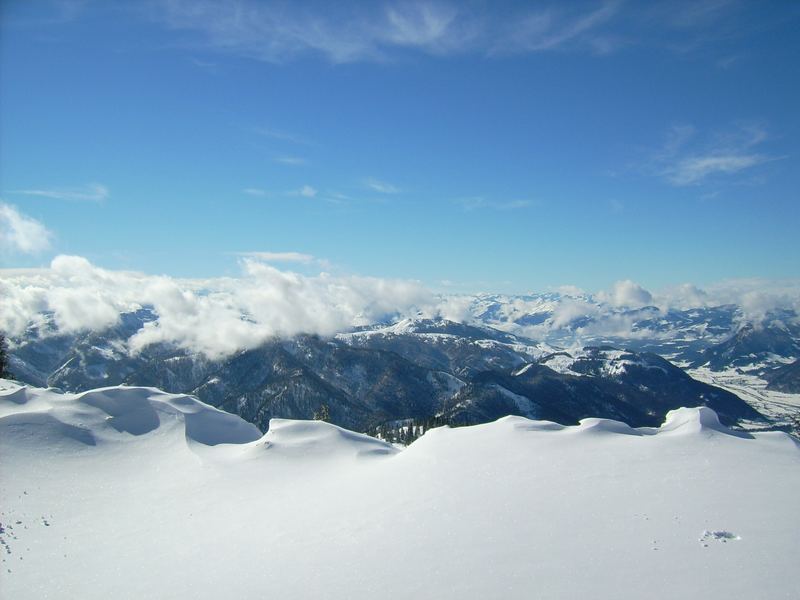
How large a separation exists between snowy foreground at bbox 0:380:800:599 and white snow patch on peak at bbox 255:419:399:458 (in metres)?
0.31

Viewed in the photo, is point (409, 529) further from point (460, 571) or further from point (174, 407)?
point (174, 407)

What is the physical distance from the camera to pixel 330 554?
22.8m

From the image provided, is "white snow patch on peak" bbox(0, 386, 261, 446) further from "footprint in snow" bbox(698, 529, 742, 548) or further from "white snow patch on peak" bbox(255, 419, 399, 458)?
"footprint in snow" bbox(698, 529, 742, 548)

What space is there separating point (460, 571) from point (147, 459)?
2969cm

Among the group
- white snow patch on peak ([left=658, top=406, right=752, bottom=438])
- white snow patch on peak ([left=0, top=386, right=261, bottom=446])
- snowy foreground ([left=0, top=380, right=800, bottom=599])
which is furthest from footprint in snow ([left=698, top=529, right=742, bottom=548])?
white snow patch on peak ([left=0, top=386, right=261, bottom=446])

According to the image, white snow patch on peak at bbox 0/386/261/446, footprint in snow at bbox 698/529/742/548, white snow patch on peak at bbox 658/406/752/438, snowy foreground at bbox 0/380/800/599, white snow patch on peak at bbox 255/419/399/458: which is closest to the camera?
snowy foreground at bbox 0/380/800/599

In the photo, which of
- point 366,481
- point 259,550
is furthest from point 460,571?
point 366,481

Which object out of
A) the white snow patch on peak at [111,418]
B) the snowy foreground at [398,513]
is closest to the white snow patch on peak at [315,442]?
the snowy foreground at [398,513]

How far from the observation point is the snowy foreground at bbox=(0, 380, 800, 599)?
19.3 m

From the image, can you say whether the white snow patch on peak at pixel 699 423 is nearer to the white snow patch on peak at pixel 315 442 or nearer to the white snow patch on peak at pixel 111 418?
the white snow patch on peak at pixel 315 442

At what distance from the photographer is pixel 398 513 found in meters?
26.5

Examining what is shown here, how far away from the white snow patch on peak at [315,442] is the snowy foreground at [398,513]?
1.02ft

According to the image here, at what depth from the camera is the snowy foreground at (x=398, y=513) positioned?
19.3 metres

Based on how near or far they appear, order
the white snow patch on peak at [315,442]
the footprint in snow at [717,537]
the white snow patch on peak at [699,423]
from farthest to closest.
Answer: the white snow patch on peak at [315,442], the white snow patch on peak at [699,423], the footprint in snow at [717,537]
